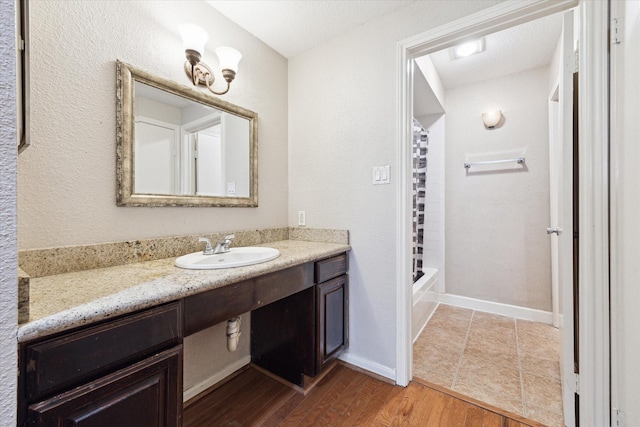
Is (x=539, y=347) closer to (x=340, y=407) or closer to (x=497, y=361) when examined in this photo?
(x=497, y=361)

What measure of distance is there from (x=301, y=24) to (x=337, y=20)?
0.23 meters

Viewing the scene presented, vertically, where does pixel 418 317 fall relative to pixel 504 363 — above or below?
above

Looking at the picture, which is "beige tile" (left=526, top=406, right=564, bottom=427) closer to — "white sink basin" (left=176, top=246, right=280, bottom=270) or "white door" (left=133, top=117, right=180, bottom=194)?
"white sink basin" (left=176, top=246, right=280, bottom=270)

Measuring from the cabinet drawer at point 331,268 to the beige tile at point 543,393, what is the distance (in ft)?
4.00

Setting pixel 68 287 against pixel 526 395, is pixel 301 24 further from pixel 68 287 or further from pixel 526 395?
pixel 526 395

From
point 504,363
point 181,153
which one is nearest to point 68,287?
point 181,153

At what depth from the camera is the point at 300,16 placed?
65.7 inches

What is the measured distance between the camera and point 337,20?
67.8 inches

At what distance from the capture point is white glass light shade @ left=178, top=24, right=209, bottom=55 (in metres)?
Result: 1.35

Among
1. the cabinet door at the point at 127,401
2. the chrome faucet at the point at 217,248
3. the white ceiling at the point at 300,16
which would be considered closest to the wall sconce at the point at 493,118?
the white ceiling at the point at 300,16

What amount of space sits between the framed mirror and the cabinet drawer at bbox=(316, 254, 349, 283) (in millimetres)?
646

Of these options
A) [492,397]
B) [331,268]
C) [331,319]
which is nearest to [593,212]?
[492,397]

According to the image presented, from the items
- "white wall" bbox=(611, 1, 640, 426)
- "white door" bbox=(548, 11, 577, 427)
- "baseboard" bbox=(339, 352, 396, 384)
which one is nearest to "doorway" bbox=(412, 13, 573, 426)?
"baseboard" bbox=(339, 352, 396, 384)

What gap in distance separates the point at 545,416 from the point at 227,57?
8.34 feet
